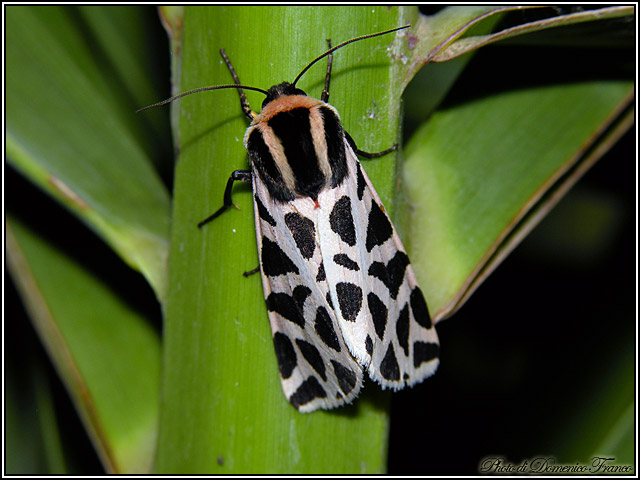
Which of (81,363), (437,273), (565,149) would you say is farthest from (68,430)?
(565,149)

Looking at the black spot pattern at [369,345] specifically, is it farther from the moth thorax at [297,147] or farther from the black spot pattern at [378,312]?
the moth thorax at [297,147]

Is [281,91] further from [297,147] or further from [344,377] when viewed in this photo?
[344,377]

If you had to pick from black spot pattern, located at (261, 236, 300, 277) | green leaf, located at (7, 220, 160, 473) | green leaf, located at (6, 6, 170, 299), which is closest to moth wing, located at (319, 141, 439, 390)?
black spot pattern, located at (261, 236, 300, 277)

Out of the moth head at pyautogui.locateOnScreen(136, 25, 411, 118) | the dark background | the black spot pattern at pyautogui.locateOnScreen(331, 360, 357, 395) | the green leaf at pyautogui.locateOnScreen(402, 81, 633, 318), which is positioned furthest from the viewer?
the dark background

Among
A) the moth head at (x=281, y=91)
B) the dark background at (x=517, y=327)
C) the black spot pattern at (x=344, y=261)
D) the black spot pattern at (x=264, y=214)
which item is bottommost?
the dark background at (x=517, y=327)

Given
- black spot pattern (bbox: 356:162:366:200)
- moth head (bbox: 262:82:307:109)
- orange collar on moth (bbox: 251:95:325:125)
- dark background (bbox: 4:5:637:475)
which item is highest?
moth head (bbox: 262:82:307:109)

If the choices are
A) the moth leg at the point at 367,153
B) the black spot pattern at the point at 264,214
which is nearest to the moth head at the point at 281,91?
the moth leg at the point at 367,153

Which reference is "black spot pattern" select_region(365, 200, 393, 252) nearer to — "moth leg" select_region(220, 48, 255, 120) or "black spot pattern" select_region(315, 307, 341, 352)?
"black spot pattern" select_region(315, 307, 341, 352)
